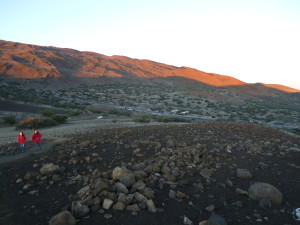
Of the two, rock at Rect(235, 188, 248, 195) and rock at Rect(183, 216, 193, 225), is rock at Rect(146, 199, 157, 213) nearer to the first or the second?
rock at Rect(183, 216, 193, 225)

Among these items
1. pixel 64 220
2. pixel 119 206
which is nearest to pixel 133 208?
pixel 119 206

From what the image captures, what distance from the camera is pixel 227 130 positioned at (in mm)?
13336

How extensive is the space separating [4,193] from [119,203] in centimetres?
319

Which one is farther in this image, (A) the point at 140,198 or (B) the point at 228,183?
(B) the point at 228,183

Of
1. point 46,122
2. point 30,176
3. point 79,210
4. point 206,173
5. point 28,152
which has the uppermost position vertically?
point 206,173

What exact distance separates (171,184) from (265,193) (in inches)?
86.4

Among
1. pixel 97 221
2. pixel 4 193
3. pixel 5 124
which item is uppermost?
pixel 97 221

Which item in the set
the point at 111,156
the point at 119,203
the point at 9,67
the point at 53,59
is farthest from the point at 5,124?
the point at 53,59

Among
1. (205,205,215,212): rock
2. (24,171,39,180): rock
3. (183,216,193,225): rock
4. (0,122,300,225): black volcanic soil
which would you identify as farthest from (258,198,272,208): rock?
(24,171,39,180): rock

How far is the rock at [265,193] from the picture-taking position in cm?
531

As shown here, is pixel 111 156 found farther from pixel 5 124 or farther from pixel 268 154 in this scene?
pixel 5 124

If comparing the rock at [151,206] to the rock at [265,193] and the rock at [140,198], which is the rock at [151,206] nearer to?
the rock at [140,198]

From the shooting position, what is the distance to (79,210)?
4.57 m

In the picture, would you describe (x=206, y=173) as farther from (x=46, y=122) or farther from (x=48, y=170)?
(x=46, y=122)
